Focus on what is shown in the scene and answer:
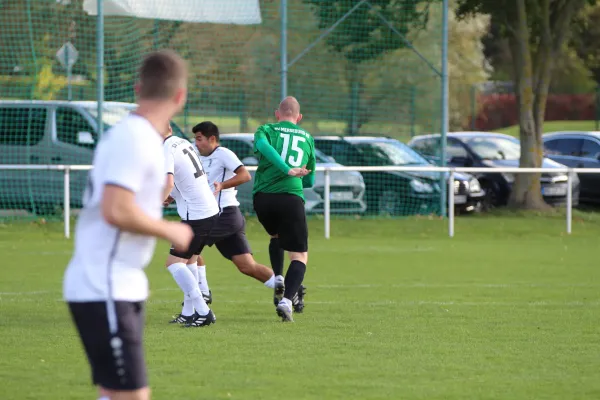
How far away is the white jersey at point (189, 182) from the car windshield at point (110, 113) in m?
11.3

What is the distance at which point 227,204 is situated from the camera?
11.2 meters

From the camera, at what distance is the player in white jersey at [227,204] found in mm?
10922

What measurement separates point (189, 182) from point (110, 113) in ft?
38.6

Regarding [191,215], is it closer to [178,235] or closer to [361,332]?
[361,332]

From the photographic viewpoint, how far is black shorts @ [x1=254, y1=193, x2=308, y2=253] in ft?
35.1

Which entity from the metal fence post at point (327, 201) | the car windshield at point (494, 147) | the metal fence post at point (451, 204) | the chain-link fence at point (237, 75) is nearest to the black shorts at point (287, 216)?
the metal fence post at point (327, 201)

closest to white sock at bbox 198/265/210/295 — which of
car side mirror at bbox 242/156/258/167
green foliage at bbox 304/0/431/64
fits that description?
car side mirror at bbox 242/156/258/167

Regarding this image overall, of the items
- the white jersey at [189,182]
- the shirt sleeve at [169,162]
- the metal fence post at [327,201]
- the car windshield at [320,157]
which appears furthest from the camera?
the car windshield at [320,157]

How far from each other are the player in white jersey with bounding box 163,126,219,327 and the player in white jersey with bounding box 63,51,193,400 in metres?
5.48

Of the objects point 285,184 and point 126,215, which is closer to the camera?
point 126,215

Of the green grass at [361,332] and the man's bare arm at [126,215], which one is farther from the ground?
the man's bare arm at [126,215]

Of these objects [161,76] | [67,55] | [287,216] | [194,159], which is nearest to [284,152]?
[287,216]

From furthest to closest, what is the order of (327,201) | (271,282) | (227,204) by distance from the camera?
(327,201)
(227,204)
(271,282)

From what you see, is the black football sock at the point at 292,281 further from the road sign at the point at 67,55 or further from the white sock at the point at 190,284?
the road sign at the point at 67,55
